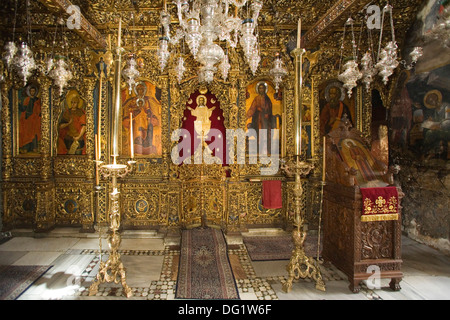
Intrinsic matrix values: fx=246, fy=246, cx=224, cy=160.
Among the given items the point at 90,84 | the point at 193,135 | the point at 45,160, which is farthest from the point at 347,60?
the point at 45,160

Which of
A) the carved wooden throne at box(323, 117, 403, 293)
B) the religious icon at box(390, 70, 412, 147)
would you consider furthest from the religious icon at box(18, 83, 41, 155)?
the religious icon at box(390, 70, 412, 147)

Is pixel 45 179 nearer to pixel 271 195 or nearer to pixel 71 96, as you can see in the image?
pixel 71 96

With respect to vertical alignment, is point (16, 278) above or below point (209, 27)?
below

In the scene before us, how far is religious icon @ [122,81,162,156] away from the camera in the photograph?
5656mm

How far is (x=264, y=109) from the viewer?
5.79 metres

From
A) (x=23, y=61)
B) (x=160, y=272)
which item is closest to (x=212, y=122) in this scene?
(x=160, y=272)

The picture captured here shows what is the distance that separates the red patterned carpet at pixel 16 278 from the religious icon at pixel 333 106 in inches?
237

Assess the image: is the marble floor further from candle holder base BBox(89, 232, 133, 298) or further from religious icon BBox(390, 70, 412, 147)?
religious icon BBox(390, 70, 412, 147)

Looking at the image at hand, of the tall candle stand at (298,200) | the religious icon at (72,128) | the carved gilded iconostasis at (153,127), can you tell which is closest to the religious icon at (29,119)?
the carved gilded iconostasis at (153,127)

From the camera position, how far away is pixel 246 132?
18.6 ft

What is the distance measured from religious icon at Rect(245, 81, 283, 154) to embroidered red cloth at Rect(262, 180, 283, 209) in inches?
29.8

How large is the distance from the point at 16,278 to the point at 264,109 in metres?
5.39

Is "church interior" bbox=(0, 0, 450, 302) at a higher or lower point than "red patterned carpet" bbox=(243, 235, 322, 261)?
higher
